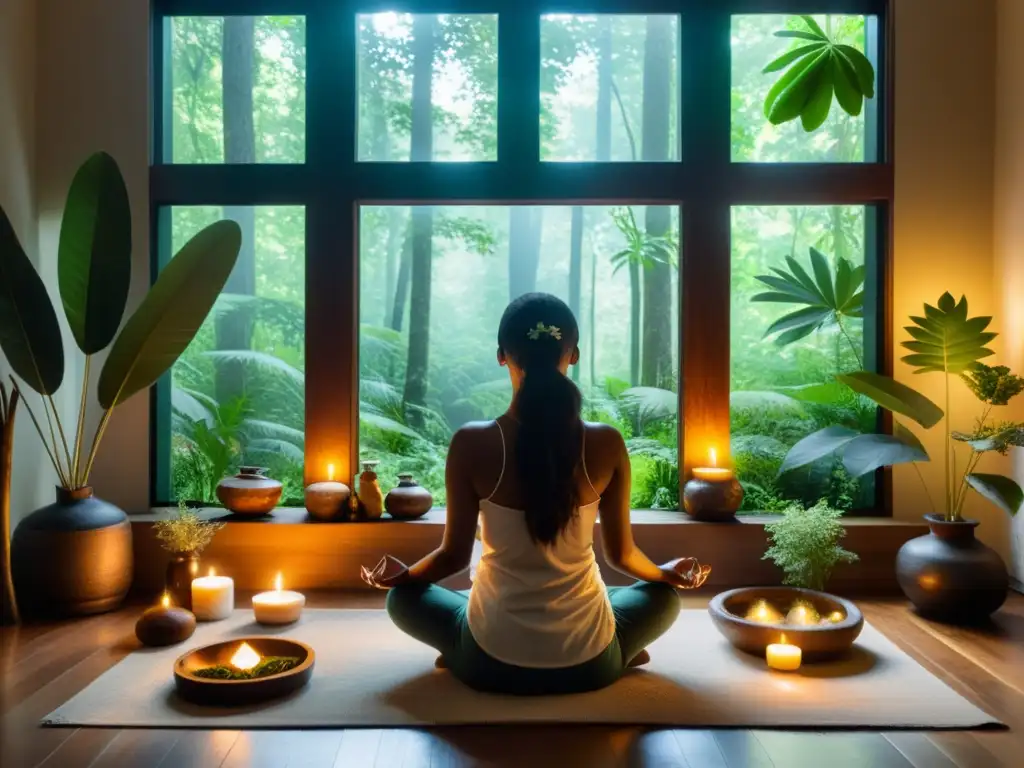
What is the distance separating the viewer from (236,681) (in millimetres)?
2395

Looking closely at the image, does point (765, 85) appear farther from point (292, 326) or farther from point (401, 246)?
point (292, 326)

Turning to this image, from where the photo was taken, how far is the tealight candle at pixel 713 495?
383cm

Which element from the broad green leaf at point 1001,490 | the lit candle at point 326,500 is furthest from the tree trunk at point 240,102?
the broad green leaf at point 1001,490

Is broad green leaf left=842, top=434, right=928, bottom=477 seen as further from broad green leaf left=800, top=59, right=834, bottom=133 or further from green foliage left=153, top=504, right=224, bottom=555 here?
green foliage left=153, top=504, right=224, bottom=555

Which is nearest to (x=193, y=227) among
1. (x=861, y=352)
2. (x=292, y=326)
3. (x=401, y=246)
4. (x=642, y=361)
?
(x=292, y=326)

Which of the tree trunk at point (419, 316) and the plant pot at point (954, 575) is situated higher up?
the tree trunk at point (419, 316)

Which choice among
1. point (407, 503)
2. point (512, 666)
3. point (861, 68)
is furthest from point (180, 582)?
point (861, 68)

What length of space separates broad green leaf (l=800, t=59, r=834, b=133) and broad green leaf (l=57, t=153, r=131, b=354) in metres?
2.80

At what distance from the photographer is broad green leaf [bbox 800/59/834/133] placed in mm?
3777

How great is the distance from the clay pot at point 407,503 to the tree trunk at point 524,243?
1.88 metres

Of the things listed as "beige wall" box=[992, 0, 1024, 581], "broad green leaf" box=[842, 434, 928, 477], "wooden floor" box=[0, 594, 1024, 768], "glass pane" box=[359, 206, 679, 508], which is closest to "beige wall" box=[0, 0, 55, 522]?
"wooden floor" box=[0, 594, 1024, 768]

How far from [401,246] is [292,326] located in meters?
0.93

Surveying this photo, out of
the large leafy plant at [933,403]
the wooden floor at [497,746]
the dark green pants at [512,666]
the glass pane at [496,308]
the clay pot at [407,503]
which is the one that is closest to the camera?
the wooden floor at [497,746]

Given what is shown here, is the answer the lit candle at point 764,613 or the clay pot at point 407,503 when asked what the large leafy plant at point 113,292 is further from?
the lit candle at point 764,613
